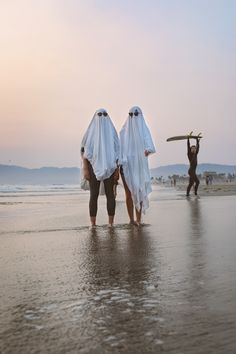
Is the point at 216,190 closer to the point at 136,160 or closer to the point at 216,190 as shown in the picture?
the point at 216,190

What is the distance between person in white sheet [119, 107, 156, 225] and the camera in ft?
25.0

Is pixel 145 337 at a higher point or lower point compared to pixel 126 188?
lower

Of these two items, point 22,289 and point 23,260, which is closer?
point 22,289

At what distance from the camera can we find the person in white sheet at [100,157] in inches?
291

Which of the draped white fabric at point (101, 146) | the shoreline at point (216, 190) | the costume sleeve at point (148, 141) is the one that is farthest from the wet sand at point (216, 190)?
the draped white fabric at point (101, 146)

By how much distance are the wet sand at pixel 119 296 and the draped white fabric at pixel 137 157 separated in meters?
2.36

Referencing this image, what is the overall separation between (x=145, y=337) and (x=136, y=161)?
5.78m

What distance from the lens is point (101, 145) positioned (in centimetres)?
747

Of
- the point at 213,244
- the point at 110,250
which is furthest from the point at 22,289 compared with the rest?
the point at 213,244

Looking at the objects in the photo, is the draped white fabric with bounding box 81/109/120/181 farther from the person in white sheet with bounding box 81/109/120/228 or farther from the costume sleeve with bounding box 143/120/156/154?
the costume sleeve with bounding box 143/120/156/154

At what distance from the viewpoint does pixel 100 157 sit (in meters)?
7.38

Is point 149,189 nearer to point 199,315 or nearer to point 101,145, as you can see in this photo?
point 101,145

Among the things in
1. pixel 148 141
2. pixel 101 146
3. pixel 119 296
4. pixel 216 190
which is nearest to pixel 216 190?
pixel 216 190

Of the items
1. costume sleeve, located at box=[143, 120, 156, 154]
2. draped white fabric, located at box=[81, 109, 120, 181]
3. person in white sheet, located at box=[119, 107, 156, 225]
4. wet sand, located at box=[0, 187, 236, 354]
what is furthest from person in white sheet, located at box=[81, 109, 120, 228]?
wet sand, located at box=[0, 187, 236, 354]
